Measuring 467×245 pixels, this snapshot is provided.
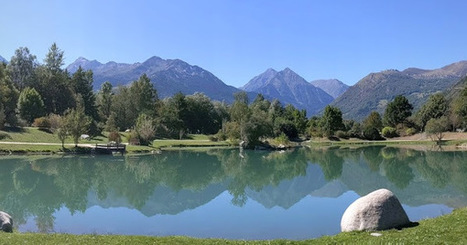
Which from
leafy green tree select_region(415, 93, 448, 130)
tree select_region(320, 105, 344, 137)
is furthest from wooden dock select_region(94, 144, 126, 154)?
leafy green tree select_region(415, 93, 448, 130)

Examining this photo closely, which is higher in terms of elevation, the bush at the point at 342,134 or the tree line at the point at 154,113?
the tree line at the point at 154,113

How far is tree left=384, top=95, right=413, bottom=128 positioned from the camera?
10488cm

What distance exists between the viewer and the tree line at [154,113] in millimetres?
68250

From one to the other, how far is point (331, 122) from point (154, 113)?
46.0 m

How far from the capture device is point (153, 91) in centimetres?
9844

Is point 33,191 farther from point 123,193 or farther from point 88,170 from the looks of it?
point 88,170

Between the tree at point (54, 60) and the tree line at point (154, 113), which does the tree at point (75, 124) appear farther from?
the tree at point (54, 60)

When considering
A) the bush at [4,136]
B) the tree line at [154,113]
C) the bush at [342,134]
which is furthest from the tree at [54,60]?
the bush at [342,134]

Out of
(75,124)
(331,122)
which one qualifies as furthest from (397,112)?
(75,124)

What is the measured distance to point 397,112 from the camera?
105500mm

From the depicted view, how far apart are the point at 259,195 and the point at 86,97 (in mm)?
74026

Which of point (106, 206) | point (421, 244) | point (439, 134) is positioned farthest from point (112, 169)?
point (439, 134)

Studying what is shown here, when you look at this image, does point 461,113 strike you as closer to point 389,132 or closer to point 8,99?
point 389,132

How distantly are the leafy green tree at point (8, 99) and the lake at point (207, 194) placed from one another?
2364cm
